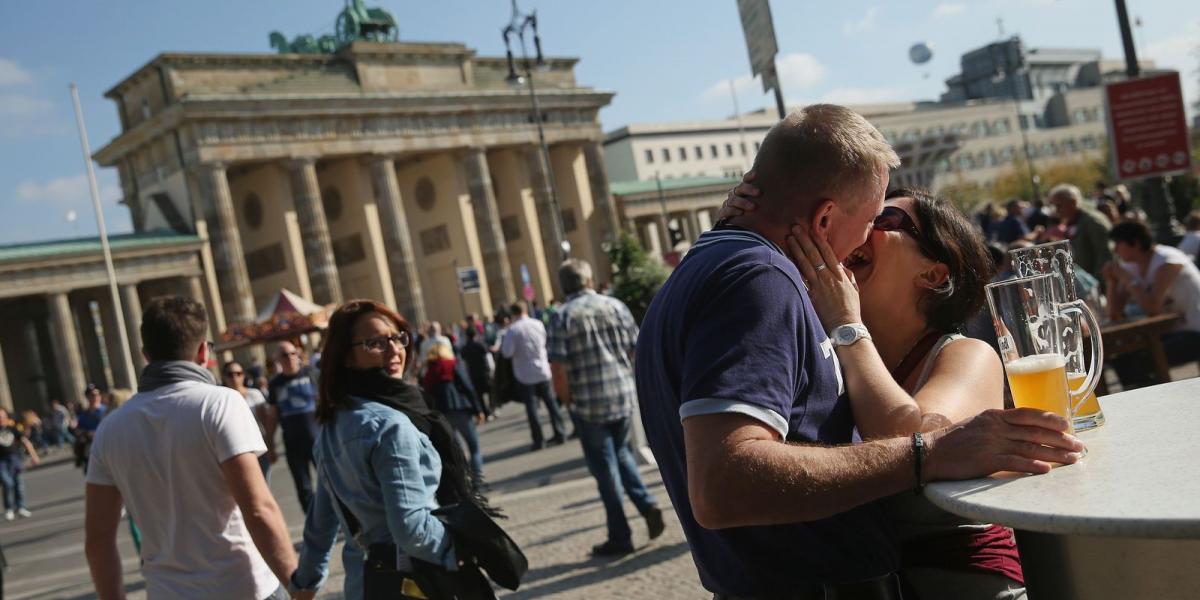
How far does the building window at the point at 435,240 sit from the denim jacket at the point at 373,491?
5567cm

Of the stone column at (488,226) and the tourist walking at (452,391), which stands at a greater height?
the stone column at (488,226)

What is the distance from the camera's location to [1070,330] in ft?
7.31

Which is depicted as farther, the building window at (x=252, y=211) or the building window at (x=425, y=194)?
the building window at (x=425, y=194)

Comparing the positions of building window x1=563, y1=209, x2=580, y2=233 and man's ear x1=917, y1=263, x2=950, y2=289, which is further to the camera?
building window x1=563, y1=209, x2=580, y2=233

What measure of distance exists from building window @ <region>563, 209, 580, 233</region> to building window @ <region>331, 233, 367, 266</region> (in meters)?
14.2

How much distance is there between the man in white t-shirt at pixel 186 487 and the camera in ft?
13.0

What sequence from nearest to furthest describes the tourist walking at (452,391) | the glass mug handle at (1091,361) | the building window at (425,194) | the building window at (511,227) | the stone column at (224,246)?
the glass mug handle at (1091,361) → the tourist walking at (452,391) → the stone column at (224,246) → the building window at (425,194) → the building window at (511,227)

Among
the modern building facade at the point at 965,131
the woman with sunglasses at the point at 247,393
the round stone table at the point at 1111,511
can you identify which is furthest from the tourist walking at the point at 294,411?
the modern building facade at the point at 965,131

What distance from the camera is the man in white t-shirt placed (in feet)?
13.0

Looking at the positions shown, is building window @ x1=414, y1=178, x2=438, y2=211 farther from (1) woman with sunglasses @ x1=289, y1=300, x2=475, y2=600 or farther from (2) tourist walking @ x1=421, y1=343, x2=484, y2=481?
(1) woman with sunglasses @ x1=289, y1=300, x2=475, y2=600

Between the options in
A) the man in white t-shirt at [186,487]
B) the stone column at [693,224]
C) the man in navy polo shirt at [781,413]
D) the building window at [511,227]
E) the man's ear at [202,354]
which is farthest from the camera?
the stone column at [693,224]

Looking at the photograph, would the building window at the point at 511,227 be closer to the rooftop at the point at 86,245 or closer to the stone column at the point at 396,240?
the stone column at the point at 396,240

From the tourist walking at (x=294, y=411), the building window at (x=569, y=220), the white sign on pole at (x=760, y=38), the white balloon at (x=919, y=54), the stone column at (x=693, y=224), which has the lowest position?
the tourist walking at (x=294, y=411)

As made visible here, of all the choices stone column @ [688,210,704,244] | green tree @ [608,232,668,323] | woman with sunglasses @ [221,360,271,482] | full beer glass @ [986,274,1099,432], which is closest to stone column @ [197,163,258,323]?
green tree @ [608,232,668,323]
